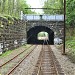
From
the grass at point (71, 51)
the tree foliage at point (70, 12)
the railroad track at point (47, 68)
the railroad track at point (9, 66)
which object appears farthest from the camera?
the tree foliage at point (70, 12)

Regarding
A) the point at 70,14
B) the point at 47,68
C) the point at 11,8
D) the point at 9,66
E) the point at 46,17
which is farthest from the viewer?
the point at 11,8

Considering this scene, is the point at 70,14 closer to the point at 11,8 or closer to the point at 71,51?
the point at 71,51

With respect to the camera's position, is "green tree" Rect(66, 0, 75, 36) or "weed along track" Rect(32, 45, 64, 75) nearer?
"weed along track" Rect(32, 45, 64, 75)

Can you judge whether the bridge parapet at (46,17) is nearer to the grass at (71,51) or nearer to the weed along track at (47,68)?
the grass at (71,51)

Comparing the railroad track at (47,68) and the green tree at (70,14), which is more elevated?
the green tree at (70,14)

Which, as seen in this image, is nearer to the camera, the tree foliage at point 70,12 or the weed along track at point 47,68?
the weed along track at point 47,68

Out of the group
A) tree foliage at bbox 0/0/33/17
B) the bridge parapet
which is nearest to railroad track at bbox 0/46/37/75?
tree foliage at bbox 0/0/33/17

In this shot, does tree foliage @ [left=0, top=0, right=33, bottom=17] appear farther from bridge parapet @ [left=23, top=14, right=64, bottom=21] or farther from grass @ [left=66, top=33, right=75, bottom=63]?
grass @ [left=66, top=33, right=75, bottom=63]

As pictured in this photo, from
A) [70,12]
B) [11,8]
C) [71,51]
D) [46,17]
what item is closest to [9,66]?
[71,51]

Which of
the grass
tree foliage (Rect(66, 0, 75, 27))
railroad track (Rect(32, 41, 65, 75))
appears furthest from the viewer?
tree foliage (Rect(66, 0, 75, 27))

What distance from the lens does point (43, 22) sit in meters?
45.4

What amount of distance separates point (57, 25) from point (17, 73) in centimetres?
3209

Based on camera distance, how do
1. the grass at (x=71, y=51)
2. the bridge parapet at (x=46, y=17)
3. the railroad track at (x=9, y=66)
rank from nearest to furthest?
the railroad track at (x=9, y=66) → the grass at (x=71, y=51) → the bridge parapet at (x=46, y=17)

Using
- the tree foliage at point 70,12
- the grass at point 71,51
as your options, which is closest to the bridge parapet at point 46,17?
the tree foliage at point 70,12
